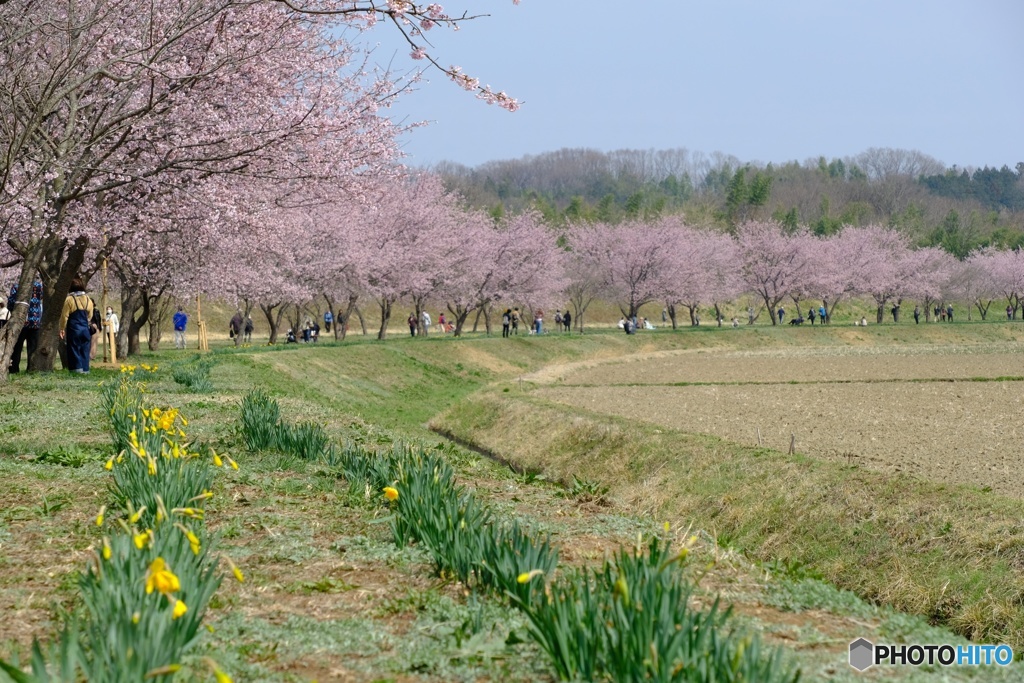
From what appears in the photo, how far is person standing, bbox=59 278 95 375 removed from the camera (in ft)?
67.2

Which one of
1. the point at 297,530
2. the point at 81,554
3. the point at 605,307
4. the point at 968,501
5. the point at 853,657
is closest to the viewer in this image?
the point at 853,657

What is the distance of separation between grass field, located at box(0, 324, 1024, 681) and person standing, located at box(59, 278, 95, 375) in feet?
7.00

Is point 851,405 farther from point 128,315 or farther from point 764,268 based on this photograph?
point 764,268

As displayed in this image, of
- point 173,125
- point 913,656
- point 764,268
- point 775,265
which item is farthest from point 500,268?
point 913,656

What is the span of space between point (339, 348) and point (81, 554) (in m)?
25.8

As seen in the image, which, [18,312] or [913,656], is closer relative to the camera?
[913,656]

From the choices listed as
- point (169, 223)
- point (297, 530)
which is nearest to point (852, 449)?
point (297, 530)

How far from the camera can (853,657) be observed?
499cm

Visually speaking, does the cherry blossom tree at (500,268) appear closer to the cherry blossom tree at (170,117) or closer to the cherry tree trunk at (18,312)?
the cherry blossom tree at (170,117)

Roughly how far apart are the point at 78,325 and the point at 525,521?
15405mm

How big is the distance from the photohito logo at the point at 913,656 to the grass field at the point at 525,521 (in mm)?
140

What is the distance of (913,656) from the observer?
5.28m

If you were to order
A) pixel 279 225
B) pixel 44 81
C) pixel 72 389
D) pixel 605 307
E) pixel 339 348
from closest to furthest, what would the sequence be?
pixel 44 81
pixel 72 389
pixel 279 225
pixel 339 348
pixel 605 307

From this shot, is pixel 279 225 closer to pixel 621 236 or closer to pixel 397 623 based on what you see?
pixel 397 623
